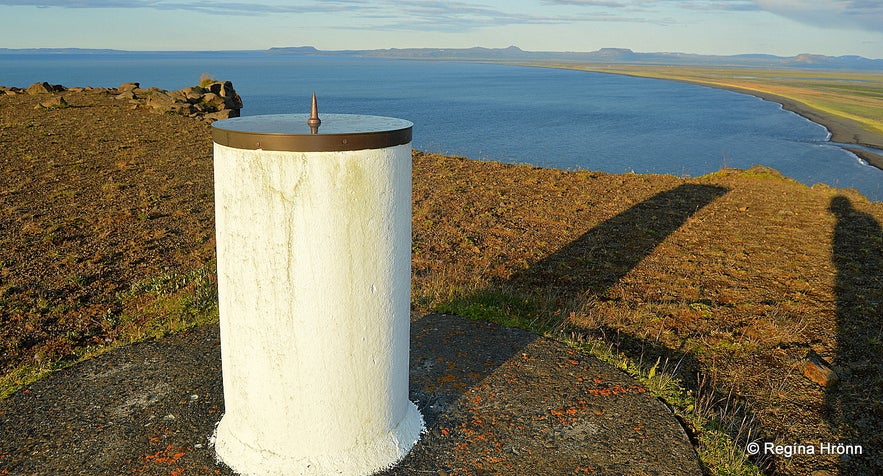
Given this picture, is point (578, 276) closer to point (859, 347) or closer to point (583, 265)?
point (583, 265)

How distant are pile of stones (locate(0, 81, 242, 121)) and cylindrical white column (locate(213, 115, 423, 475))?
21128 millimetres

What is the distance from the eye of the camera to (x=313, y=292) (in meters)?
3.78

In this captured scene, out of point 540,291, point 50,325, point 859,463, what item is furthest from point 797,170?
point 50,325

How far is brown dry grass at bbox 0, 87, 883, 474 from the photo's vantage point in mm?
6480

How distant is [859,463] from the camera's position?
16.3ft

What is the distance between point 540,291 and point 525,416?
3754mm

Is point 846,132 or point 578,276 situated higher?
point 846,132

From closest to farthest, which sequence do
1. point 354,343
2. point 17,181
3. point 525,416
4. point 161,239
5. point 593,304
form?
point 354,343
point 525,416
point 593,304
point 161,239
point 17,181

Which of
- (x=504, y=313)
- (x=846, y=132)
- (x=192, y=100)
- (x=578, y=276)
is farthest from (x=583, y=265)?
(x=846, y=132)

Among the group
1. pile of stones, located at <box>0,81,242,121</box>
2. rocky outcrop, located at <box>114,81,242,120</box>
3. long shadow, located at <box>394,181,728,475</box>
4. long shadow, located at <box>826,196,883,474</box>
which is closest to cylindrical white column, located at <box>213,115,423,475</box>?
long shadow, located at <box>394,181,728,475</box>

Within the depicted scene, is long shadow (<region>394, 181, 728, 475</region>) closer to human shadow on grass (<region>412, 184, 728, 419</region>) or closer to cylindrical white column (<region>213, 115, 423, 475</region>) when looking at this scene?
human shadow on grass (<region>412, 184, 728, 419</region>)

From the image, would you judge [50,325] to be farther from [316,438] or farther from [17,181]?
[17,181]

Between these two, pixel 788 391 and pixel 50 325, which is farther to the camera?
pixel 50 325

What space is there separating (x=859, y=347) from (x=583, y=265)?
368 centimetres
